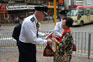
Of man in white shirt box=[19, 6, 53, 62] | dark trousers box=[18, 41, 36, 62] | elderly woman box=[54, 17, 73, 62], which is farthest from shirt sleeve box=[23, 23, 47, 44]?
elderly woman box=[54, 17, 73, 62]

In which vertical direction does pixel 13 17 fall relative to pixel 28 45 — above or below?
below

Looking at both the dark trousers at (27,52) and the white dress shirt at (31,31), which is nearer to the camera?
the white dress shirt at (31,31)

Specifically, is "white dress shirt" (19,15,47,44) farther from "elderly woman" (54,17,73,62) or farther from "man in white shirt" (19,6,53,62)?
Result: "elderly woman" (54,17,73,62)

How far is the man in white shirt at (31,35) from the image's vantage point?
2828mm

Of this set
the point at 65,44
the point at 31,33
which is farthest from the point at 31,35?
the point at 65,44

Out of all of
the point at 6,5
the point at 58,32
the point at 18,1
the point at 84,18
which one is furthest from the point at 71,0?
the point at 58,32

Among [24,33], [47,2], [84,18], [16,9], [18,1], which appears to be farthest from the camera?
[47,2]

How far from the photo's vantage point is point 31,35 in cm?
282

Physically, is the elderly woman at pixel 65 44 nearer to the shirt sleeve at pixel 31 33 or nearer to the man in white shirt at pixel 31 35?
the man in white shirt at pixel 31 35

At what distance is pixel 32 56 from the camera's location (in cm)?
314

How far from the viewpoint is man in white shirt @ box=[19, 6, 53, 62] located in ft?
9.28

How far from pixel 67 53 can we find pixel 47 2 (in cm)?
3894

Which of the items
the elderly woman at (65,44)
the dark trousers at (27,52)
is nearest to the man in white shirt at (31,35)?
the dark trousers at (27,52)

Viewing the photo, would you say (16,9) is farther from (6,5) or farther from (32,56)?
(32,56)
